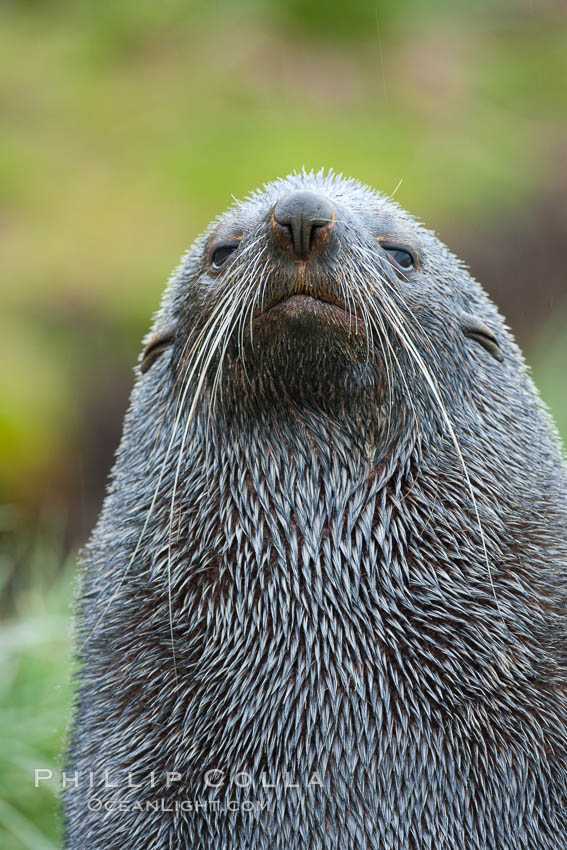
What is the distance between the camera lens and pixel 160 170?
47.8 ft

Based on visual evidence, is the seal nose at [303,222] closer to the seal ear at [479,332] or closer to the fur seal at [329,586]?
the fur seal at [329,586]

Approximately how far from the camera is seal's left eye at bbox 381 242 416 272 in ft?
13.7

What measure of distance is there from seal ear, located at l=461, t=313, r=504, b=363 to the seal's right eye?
2.94 feet

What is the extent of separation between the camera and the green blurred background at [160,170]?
9.45m

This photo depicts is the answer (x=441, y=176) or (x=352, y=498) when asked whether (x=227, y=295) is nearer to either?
(x=352, y=498)

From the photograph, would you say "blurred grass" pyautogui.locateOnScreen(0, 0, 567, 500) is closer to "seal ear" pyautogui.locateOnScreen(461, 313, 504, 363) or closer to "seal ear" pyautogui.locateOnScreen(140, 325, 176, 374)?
"seal ear" pyautogui.locateOnScreen(140, 325, 176, 374)

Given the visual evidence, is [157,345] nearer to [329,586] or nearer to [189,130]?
[329,586]

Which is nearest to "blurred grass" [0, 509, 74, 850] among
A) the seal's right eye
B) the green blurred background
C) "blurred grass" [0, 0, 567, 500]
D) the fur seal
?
the green blurred background

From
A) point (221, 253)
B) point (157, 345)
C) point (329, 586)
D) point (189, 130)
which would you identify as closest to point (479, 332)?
point (221, 253)

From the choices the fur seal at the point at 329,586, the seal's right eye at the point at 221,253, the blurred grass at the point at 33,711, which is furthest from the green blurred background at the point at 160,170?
the seal's right eye at the point at 221,253

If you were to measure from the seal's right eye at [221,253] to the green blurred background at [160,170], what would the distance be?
2693 mm

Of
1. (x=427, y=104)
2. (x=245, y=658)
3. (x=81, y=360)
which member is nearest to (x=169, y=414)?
(x=245, y=658)

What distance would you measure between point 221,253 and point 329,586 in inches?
51.1

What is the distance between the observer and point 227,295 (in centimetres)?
388
